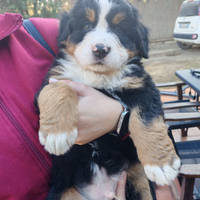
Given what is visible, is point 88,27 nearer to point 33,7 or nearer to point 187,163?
point 187,163

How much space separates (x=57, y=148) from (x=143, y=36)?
4.01ft

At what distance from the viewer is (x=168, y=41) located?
12.2 metres

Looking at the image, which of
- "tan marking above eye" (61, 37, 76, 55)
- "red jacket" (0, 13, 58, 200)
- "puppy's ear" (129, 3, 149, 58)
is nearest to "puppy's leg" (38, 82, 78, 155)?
"red jacket" (0, 13, 58, 200)

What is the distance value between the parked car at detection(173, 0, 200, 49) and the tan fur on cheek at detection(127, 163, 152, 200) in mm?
8464

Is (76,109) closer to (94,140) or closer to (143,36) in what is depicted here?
(94,140)

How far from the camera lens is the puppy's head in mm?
1396

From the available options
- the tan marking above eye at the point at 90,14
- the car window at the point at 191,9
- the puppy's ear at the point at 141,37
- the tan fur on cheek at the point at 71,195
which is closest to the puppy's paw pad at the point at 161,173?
the tan fur on cheek at the point at 71,195

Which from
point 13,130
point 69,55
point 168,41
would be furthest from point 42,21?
point 168,41

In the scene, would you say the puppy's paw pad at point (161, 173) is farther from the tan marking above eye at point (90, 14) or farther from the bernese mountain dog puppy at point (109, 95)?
the tan marking above eye at point (90, 14)

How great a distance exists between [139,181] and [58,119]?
2.93 feet

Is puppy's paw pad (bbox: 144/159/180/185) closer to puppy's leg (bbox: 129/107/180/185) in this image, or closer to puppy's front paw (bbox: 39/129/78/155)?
puppy's leg (bbox: 129/107/180/185)

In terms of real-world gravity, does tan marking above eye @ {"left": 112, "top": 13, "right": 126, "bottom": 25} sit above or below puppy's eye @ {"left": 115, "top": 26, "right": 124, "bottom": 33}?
above

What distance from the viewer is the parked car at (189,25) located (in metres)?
8.34

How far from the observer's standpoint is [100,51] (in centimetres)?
134
